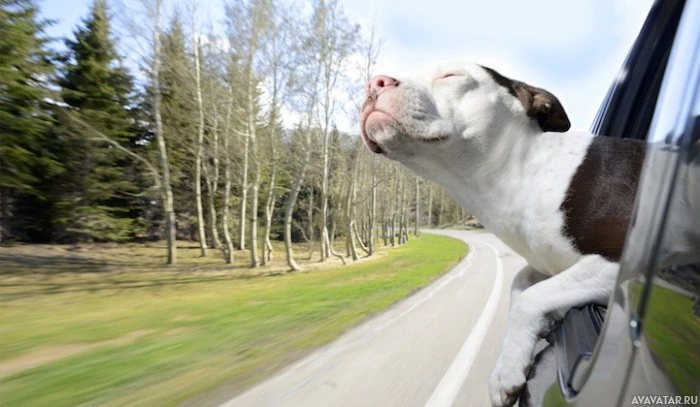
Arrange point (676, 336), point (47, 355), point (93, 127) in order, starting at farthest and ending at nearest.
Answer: point (93, 127)
point (47, 355)
point (676, 336)

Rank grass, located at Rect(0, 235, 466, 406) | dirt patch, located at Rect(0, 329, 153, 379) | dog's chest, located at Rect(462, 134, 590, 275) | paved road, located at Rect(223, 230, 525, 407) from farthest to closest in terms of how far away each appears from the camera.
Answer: dirt patch, located at Rect(0, 329, 153, 379), grass, located at Rect(0, 235, 466, 406), paved road, located at Rect(223, 230, 525, 407), dog's chest, located at Rect(462, 134, 590, 275)

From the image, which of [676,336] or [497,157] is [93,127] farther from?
[676,336]

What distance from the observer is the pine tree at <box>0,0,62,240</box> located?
15.8 meters

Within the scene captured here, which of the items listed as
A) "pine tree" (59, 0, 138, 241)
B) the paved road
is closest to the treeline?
"pine tree" (59, 0, 138, 241)

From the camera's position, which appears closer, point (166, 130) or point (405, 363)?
point (405, 363)

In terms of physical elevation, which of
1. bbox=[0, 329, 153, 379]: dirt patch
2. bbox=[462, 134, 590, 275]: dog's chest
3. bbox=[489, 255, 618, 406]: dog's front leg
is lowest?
bbox=[0, 329, 153, 379]: dirt patch

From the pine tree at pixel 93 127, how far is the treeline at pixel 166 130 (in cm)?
6

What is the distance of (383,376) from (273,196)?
70.8ft

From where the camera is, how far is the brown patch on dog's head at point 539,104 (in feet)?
5.41

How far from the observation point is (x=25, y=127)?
19.5 m

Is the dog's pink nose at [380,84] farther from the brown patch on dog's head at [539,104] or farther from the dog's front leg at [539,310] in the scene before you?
the dog's front leg at [539,310]

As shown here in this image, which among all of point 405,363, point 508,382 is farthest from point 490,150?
point 405,363

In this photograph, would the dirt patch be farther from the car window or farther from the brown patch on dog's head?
the car window

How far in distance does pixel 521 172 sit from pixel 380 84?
543 millimetres
